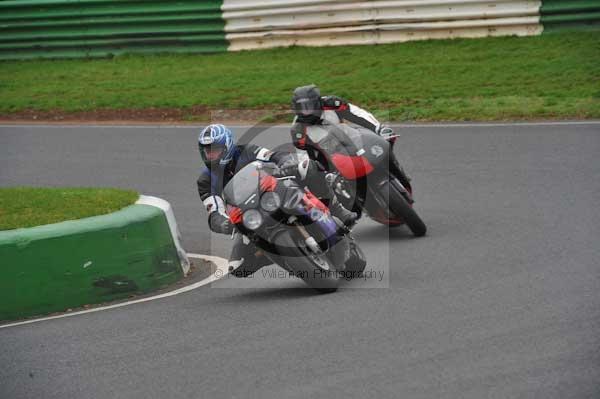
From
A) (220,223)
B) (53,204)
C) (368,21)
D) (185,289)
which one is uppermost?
(368,21)

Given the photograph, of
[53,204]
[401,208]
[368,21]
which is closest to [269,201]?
[401,208]

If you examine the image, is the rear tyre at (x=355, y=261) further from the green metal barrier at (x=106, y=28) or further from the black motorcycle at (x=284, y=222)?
the green metal barrier at (x=106, y=28)

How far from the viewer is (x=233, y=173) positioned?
29.8 feet

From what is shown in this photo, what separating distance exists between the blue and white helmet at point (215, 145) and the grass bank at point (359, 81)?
702 cm

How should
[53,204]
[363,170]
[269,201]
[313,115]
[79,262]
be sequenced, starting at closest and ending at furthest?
[269,201] < [79,262] < [363,170] < [313,115] < [53,204]

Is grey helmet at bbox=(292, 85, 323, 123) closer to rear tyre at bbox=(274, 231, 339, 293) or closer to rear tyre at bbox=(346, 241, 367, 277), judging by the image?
rear tyre at bbox=(346, 241, 367, 277)

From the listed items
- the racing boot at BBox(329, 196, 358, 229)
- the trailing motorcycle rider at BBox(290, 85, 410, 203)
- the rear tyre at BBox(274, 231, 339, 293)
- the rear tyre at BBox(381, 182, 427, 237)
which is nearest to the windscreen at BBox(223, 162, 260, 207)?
the rear tyre at BBox(274, 231, 339, 293)

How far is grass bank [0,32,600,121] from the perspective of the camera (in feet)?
52.4

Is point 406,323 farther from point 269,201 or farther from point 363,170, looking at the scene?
point 363,170

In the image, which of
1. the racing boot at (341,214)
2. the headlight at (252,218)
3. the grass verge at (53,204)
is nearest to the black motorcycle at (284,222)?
the headlight at (252,218)

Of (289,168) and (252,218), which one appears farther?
(289,168)

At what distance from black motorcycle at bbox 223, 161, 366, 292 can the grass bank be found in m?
7.29

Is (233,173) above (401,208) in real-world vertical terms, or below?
above

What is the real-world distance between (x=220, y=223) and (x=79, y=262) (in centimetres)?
120
